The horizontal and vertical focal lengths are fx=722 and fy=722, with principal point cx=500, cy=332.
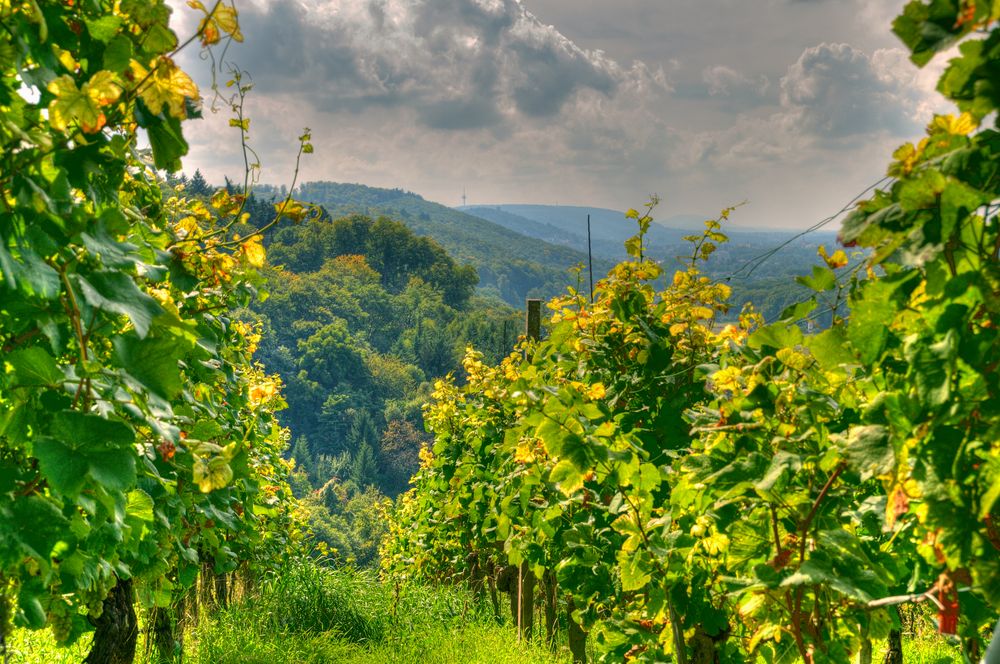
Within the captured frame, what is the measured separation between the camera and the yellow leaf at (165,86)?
1.13 m

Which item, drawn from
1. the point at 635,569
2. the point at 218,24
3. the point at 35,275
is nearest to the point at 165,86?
the point at 218,24

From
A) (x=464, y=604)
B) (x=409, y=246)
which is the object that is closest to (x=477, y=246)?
(x=409, y=246)

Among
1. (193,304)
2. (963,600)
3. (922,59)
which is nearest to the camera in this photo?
(922,59)

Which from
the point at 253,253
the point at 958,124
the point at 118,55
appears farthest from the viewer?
the point at 253,253

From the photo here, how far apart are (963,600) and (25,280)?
158 cm

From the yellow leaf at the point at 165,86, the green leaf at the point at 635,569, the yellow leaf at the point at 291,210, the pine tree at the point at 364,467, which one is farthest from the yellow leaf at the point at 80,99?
the pine tree at the point at 364,467

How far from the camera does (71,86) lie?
99 cm

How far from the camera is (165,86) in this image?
1.14 m

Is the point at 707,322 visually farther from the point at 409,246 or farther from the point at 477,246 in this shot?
the point at 477,246

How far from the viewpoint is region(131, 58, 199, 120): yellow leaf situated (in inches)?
44.6

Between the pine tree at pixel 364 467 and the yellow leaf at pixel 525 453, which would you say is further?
the pine tree at pixel 364 467

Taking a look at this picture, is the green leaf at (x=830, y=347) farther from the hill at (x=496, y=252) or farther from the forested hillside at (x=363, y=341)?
the hill at (x=496, y=252)

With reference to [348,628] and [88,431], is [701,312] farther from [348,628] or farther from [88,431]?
[348,628]

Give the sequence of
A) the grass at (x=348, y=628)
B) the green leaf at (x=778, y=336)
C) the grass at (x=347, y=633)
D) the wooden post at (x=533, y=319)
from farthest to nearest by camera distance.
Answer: the wooden post at (x=533, y=319)
the grass at (x=348, y=628)
the grass at (x=347, y=633)
the green leaf at (x=778, y=336)
